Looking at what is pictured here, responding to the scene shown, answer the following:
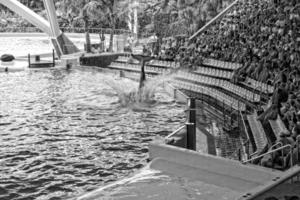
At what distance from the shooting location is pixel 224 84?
16.0m

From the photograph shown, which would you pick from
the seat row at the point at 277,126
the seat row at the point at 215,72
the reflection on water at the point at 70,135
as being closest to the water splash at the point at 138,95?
the reflection on water at the point at 70,135

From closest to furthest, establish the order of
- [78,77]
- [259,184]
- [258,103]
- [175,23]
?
[259,184]
[258,103]
[78,77]
[175,23]

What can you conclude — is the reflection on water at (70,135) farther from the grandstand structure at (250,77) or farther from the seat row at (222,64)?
the seat row at (222,64)

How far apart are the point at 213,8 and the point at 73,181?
20.5 metres

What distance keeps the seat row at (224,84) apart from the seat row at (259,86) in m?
0.28

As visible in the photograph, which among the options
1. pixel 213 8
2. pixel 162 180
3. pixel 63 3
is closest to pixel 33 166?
pixel 162 180

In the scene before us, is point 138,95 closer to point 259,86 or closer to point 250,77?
point 250,77

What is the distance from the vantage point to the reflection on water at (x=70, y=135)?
8938 mm

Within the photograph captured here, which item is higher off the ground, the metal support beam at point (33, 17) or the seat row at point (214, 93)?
the metal support beam at point (33, 17)

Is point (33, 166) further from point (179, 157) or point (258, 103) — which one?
point (258, 103)

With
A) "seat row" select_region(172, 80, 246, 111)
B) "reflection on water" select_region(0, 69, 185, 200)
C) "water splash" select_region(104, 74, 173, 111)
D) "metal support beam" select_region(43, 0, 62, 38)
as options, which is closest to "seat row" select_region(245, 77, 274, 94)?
"seat row" select_region(172, 80, 246, 111)

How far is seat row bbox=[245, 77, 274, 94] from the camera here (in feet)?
44.1

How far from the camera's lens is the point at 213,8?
27.5 metres

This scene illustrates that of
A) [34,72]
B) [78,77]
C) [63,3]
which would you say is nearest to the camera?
[78,77]
